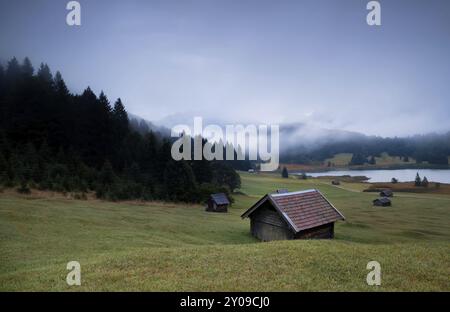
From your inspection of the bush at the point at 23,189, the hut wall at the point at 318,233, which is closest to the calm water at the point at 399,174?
the hut wall at the point at 318,233

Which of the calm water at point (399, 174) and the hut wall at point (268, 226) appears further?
the calm water at point (399, 174)

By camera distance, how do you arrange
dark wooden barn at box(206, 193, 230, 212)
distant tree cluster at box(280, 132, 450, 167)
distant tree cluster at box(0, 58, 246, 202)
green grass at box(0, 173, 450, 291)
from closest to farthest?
green grass at box(0, 173, 450, 291), distant tree cluster at box(0, 58, 246, 202), dark wooden barn at box(206, 193, 230, 212), distant tree cluster at box(280, 132, 450, 167)

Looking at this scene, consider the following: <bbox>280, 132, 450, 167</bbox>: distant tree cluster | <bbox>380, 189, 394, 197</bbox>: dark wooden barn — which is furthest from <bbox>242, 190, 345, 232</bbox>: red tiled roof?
<bbox>280, 132, 450, 167</bbox>: distant tree cluster

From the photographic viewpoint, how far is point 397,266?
559 inches

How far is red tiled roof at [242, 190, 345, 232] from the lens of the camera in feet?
96.6

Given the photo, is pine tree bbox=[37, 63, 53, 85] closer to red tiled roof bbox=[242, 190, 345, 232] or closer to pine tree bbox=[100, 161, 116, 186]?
pine tree bbox=[100, 161, 116, 186]

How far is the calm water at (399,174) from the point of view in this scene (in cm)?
8011

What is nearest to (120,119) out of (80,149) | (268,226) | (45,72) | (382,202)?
(80,149)

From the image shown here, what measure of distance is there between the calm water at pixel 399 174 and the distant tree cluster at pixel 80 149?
152 ft

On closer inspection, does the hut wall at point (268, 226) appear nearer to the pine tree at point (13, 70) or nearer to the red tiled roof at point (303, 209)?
the red tiled roof at point (303, 209)

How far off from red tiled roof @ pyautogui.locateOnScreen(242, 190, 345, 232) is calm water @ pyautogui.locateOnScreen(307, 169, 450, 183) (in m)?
60.2
